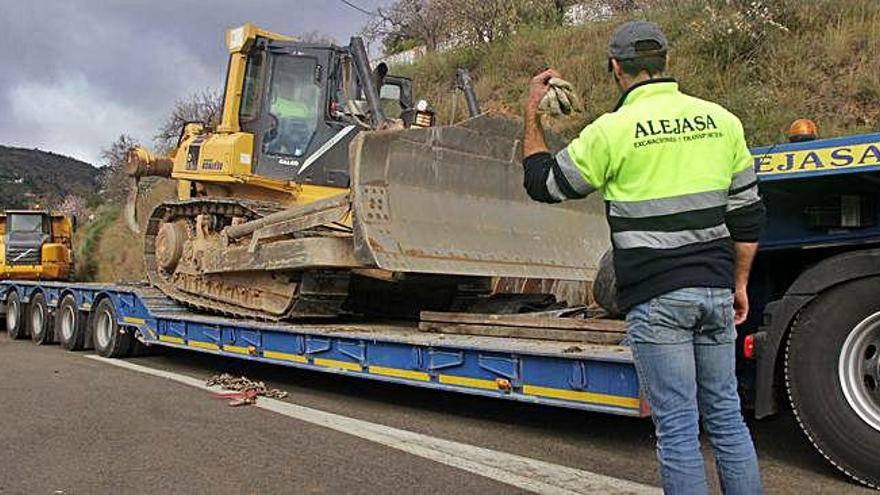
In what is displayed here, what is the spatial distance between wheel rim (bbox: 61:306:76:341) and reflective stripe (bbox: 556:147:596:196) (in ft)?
34.4

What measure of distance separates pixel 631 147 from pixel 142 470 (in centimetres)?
355

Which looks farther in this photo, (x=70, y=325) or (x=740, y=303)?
(x=70, y=325)

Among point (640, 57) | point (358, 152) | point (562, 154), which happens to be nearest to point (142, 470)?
point (358, 152)

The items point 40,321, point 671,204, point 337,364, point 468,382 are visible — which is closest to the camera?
point 671,204

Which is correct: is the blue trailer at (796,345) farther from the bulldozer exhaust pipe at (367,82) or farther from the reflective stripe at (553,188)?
the bulldozer exhaust pipe at (367,82)

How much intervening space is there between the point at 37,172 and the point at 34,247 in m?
54.5

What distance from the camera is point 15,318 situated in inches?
551

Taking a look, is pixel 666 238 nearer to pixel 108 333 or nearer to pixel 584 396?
pixel 584 396

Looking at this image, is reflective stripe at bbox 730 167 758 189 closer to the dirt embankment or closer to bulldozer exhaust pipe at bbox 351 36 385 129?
bulldozer exhaust pipe at bbox 351 36 385 129

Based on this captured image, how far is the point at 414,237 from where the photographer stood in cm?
685

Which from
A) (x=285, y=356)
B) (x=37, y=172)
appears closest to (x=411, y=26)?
(x=285, y=356)

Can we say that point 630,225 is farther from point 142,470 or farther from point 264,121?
point 264,121

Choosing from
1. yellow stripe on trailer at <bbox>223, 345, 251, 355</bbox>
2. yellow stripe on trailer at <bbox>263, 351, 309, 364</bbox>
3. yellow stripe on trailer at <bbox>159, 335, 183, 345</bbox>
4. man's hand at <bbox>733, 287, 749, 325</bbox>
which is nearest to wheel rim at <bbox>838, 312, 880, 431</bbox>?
man's hand at <bbox>733, 287, 749, 325</bbox>

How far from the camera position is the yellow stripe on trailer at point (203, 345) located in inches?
335
